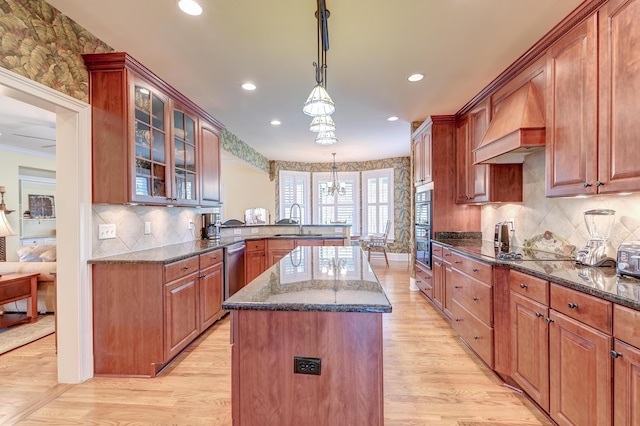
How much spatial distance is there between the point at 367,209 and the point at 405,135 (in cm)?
310

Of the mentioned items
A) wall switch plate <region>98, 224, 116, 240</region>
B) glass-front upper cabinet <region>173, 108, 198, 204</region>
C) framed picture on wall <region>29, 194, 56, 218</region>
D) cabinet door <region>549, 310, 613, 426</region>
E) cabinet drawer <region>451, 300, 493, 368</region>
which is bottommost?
cabinet drawer <region>451, 300, 493, 368</region>

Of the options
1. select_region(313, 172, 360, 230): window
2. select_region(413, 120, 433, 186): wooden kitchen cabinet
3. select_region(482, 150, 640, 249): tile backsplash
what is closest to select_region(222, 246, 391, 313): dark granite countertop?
select_region(482, 150, 640, 249): tile backsplash

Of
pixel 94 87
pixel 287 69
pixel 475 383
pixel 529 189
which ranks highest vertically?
pixel 287 69

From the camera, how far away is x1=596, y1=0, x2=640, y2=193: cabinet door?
149 centimetres

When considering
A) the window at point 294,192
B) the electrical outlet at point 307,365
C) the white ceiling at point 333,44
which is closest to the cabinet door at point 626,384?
the electrical outlet at point 307,365

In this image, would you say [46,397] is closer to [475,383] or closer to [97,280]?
[97,280]

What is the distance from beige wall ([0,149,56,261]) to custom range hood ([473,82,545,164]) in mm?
7819

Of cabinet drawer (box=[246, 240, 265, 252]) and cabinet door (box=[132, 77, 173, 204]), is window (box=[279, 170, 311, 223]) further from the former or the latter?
cabinet door (box=[132, 77, 173, 204])

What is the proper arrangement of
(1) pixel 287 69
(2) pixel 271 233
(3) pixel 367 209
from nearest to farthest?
(1) pixel 287 69
(2) pixel 271 233
(3) pixel 367 209

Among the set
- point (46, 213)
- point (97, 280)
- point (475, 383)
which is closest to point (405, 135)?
point (475, 383)

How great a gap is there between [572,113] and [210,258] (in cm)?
323

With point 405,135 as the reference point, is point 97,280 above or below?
below

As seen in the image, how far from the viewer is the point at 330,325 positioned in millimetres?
1184

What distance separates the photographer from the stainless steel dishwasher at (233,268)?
11.3 ft
